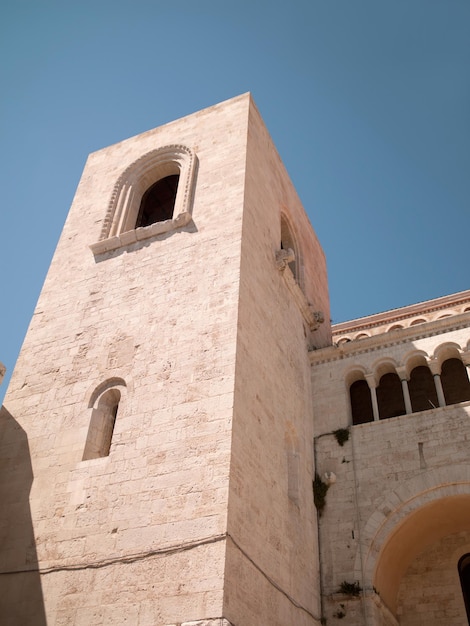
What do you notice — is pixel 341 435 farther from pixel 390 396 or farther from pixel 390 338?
pixel 390 396

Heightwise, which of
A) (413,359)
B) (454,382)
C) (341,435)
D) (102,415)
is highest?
(454,382)

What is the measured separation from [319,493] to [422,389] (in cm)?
392

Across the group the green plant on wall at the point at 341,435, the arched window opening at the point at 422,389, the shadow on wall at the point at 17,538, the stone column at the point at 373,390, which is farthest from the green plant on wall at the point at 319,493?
the shadow on wall at the point at 17,538

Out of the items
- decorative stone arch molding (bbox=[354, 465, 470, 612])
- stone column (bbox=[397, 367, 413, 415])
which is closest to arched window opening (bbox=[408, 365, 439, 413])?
stone column (bbox=[397, 367, 413, 415])

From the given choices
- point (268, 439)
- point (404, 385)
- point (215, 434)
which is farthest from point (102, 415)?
point (404, 385)

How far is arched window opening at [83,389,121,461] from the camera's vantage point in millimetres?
9827

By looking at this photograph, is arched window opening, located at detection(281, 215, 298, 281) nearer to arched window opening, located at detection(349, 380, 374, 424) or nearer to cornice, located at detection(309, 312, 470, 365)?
Result: cornice, located at detection(309, 312, 470, 365)

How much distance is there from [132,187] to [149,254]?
10.6 ft

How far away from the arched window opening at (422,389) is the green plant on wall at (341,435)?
7.88 feet

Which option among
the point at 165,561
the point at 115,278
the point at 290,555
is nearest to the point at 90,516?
the point at 165,561

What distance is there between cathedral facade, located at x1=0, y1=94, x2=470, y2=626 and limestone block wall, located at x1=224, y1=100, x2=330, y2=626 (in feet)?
0.17

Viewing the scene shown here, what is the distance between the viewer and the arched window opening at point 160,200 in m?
15.9

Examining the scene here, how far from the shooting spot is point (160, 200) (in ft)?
54.4

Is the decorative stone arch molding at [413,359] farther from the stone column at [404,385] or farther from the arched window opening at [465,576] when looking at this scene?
the arched window opening at [465,576]
